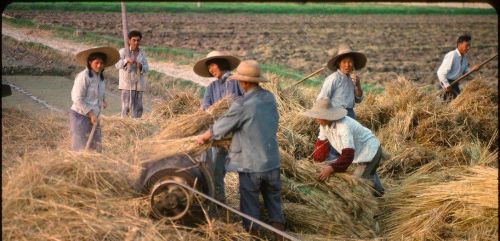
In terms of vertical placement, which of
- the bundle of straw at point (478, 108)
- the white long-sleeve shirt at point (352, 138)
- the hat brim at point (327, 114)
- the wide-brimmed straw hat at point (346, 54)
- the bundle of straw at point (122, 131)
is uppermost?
the wide-brimmed straw hat at point (346, 54)

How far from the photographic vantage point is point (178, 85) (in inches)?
527

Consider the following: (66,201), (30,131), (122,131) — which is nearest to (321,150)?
(122,131)

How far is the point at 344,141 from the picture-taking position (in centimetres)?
575

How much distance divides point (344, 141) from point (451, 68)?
4.11 meters

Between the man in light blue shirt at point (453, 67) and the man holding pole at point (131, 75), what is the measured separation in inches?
155

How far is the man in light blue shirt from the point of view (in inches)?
363

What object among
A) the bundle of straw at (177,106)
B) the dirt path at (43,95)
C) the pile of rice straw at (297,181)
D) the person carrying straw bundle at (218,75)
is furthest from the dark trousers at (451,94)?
the dirt path at (43,95)

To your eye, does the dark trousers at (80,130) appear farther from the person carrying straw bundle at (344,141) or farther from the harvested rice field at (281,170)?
the person carrying straw bundle at (344,141)

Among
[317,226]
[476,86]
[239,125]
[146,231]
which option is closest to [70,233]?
[146,231]

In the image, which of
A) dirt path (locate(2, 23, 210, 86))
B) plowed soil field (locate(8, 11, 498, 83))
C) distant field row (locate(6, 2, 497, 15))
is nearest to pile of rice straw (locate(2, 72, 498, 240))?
dirt path (locate(2, 23, 210, 86))

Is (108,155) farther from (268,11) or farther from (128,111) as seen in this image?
(268,11)

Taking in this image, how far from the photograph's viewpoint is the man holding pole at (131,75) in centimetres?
844

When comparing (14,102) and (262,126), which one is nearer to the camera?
(262,126)

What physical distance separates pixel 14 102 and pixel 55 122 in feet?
8.26
